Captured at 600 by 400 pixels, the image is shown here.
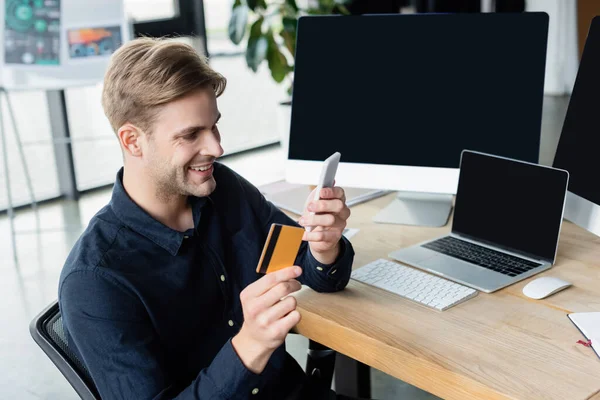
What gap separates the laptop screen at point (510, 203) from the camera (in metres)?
1.62

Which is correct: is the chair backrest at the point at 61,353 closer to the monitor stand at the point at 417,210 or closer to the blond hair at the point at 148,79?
the blond hair at the point at 148,79

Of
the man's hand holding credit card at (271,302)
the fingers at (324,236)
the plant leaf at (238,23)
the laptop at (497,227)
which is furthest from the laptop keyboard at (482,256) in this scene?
the plant leaf at (238,23)

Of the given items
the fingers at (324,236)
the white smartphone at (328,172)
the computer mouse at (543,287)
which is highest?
the white smartphone at (328,172)

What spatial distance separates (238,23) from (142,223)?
2.92 meters

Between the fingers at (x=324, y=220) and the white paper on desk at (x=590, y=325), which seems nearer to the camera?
the white paper on desk at (x=590, y=325)

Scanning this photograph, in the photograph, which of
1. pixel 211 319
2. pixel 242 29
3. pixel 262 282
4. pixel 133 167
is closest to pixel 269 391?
pixel 211 319

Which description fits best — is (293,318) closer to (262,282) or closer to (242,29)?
(262,282)

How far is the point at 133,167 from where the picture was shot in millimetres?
1473

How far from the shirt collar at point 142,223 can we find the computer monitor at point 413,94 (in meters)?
0.59

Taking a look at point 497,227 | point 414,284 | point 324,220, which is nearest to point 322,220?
point 324,220

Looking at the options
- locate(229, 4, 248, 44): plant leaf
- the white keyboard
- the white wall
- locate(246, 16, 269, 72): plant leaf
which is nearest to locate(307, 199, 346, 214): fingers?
the white keyboard

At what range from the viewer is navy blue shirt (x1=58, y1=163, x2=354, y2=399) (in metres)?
1.26

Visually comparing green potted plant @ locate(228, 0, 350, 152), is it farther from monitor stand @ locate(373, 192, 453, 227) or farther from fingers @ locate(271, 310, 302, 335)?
fingers @ locate(271, 310, 302, 335)

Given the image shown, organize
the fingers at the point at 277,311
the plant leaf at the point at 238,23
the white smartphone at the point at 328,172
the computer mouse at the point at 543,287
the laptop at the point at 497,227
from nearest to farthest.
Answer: the fingers at the point at 277,311 → the white smartphone at the point at 328,172 → the computer mouse at the point at 543,287 → the laptop at the point at 497,227 → the plant leaf at the point at 238,23
